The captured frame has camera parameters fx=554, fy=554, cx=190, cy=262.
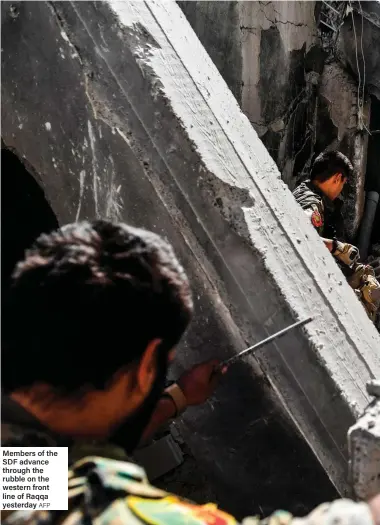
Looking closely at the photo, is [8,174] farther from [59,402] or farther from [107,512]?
[107,512]

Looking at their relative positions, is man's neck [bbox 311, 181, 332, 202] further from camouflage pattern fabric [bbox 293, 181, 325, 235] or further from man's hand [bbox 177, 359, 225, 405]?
man's hand [bbox 177, 359, 225, 405]

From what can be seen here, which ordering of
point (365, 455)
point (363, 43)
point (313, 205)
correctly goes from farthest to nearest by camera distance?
point (363, 43), point (313, 205), point (365, 455)

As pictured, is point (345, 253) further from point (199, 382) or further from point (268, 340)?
point (199, 382)

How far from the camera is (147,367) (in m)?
1.23

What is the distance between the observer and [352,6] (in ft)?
16.0

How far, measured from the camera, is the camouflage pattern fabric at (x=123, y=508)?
1.02m

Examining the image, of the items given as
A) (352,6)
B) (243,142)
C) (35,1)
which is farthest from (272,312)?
(352,6)

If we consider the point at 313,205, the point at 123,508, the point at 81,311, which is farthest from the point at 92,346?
the point at 313,205

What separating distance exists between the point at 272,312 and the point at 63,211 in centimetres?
80

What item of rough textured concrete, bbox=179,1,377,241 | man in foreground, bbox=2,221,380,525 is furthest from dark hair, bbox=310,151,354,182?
man in foreground, bbox=2,221,380,525

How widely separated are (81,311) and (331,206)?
3.00m

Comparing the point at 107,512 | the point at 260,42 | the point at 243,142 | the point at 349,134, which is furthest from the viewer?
the point at 349,134
